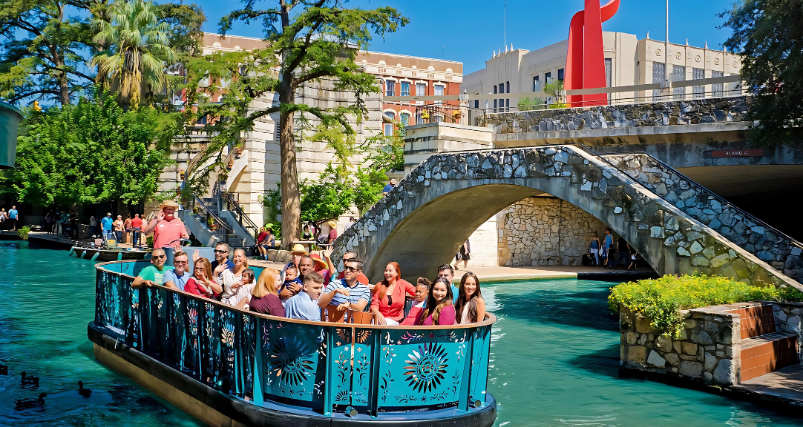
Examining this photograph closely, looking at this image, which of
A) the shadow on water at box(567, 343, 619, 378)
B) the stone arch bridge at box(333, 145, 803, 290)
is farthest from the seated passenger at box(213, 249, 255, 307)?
the stone arch bridge at box(333, 145, 803, 290)

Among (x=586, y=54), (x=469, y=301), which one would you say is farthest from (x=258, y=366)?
(x=586, y=54)

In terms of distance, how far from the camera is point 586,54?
98.0 ft

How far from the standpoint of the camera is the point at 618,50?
48562mm

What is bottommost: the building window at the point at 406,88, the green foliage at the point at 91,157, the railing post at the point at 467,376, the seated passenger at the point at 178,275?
the railing post at the point at 467,376

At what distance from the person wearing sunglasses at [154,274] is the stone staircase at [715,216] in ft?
29.0

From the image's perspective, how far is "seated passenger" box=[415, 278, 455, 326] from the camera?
7.88m

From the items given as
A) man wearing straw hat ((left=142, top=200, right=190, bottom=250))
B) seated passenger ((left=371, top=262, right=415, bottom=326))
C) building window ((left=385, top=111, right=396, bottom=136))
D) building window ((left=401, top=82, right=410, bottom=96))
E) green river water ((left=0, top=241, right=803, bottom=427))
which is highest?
building window ((left=401, top=82, right=410, bottom=96))

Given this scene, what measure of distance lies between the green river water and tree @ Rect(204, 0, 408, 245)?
28.4 ft

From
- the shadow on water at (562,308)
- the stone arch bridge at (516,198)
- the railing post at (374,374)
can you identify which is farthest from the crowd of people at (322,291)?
the shadow on water at (562,308)

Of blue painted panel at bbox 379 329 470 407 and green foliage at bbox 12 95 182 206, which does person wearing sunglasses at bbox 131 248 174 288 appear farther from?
green foliage at bbox 12 95 182 206

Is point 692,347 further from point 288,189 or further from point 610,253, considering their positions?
point 610,253

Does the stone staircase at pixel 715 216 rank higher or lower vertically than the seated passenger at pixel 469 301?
higher

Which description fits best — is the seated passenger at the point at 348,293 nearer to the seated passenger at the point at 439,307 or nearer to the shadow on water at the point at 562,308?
the seated passenger at the point at 439,307

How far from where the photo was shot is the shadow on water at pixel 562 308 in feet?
55.4
